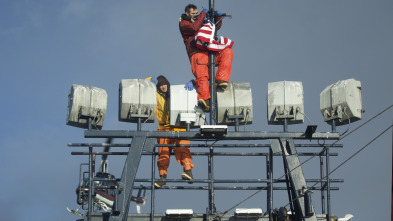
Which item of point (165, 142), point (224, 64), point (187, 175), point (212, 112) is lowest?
point (187, 175)

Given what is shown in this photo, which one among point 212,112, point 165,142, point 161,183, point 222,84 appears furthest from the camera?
point 165,142

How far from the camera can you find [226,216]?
24.8 metres

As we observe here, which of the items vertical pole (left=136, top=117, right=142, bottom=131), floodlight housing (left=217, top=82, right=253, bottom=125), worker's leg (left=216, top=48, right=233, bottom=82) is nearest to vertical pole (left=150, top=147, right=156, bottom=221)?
vertical pole (left=136, top=117, right=142, bottom=131)

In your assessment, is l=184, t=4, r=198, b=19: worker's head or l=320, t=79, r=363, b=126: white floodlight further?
l=184, t=4, r=198, b=19: worker's head

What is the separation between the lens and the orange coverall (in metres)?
25.8

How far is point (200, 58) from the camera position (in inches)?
1044

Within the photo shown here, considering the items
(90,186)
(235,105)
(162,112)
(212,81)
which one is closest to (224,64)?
(212,81)

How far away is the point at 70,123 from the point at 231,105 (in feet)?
12.7

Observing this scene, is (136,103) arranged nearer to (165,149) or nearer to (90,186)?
(165,149)

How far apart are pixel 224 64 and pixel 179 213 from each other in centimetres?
423

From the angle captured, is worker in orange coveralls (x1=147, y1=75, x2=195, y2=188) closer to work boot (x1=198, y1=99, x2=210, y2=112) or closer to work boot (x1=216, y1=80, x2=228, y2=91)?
work boot (x1=198, y1=99, x2=210, y2=112)

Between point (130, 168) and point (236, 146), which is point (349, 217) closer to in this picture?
point (236, 146)

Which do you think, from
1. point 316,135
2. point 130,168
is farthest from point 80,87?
point 316,135

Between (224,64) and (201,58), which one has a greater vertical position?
(201,58)
